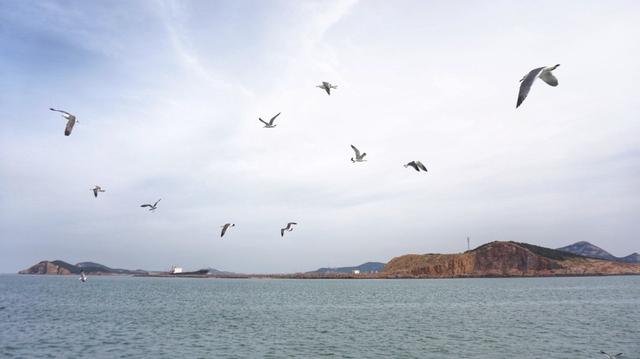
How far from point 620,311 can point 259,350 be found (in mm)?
46275

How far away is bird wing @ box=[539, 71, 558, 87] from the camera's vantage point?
604 inches

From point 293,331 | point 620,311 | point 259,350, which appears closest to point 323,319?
point 293,331

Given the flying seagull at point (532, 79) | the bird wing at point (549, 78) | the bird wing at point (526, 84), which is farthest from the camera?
the bird wing at point (549, 78)

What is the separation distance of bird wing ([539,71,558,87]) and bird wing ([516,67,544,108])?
2.15 m

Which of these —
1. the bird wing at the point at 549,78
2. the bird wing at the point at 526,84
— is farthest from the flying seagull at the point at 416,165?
the bird wing at the point at 526,84

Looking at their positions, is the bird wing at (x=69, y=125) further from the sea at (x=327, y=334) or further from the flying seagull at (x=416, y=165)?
the flying seagull at (x=416, y=165)

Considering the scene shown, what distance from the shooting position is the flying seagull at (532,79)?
12.2 m

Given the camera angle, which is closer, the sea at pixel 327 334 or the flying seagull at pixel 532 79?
the flying seagull at pixel 532 79

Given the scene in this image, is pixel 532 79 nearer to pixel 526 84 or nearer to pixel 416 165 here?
pixel 526 84

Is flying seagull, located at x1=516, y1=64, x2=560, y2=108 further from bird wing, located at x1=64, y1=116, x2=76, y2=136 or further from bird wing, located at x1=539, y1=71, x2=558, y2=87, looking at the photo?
bird wing, located at x1=64, y1=116, x2=76, y2=136

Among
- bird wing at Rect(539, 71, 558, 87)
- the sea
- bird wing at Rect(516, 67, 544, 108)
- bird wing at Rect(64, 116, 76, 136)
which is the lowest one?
the sea

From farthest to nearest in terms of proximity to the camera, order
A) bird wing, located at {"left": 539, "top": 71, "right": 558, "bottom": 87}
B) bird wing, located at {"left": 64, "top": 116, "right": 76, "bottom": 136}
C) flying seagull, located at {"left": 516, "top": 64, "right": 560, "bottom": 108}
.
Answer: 1. bird wing, located at {"left": 64, "top": 116, "right": 76, "bottom": 136}
2. bird wing, located at {"left": 539, "top": 71, "right": 558, "bottom": 87}
3. flying seagull, located at {"left": 516, "top": 64, "right": 560, "bottom": 108}

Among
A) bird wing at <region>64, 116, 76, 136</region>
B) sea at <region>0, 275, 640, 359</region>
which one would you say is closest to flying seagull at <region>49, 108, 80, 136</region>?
bird wing at <region>64, 116, 76, 136</region>

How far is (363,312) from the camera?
196ft
